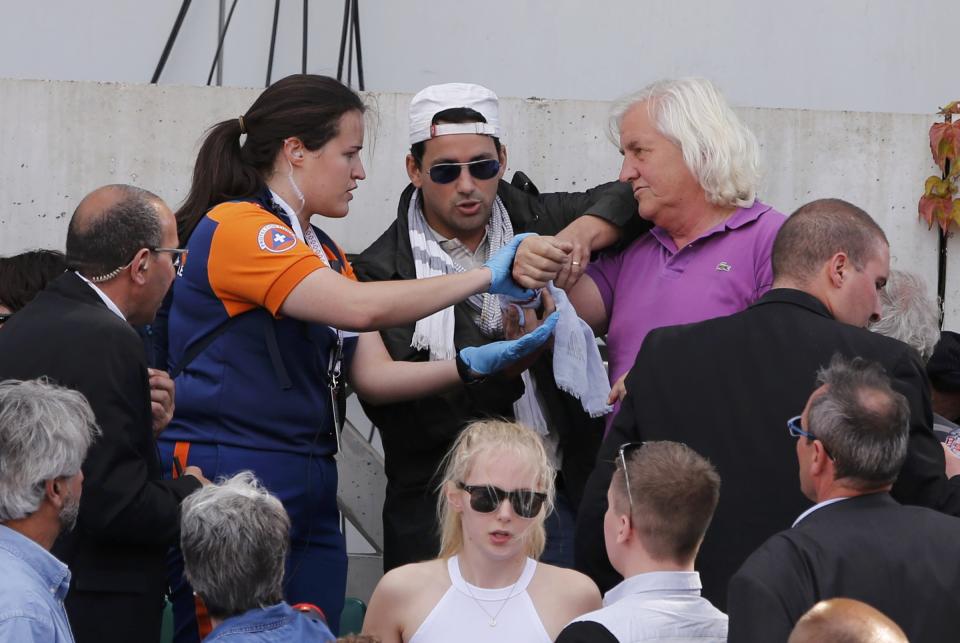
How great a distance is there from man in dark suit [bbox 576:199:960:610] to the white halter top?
22 cm

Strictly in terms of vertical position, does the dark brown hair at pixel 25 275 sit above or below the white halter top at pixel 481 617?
above

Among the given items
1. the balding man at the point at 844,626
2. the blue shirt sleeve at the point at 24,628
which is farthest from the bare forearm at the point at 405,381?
the balding man at the point at 844,626

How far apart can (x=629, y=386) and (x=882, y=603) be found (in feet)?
2.67

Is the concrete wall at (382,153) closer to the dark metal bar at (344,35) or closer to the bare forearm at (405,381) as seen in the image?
the dark metal bar at (344,35)

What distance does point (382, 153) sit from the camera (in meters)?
4.64

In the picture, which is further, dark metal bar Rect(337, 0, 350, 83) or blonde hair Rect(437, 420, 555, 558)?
dark metal bar Rect(337, 0, 350, 83)

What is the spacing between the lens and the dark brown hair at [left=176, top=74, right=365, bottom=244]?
138 inches

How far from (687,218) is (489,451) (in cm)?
97

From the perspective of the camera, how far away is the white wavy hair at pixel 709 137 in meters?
3.65

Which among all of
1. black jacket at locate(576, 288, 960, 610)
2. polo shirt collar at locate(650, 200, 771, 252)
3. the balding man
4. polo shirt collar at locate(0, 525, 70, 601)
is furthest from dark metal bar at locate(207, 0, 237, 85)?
the balding man

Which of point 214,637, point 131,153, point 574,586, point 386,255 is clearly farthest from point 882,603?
point 131,153

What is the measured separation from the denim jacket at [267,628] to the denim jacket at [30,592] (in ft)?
0.96

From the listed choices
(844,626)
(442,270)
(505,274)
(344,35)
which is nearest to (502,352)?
Result: (505,274)

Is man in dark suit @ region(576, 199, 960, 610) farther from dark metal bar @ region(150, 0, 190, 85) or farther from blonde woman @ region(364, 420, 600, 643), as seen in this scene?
dark metal bar @ region(150, 0, 190, 85)
